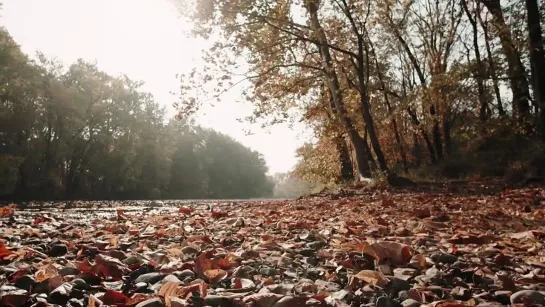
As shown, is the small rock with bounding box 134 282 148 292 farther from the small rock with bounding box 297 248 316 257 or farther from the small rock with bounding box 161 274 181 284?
the small rock with bounding box 297 248 316 257

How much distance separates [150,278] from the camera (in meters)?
2.26

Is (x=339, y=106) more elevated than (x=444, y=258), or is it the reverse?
(x=339, y=106)

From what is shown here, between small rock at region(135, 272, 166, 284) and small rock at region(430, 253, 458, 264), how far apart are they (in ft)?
5.77

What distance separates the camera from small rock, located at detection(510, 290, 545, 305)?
181cm

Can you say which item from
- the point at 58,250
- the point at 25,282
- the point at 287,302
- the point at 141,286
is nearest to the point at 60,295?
the point at 25,282

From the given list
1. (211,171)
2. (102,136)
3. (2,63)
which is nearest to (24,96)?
(2,63)

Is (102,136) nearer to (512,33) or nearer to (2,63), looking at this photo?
(2,63)

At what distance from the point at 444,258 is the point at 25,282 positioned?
249cm

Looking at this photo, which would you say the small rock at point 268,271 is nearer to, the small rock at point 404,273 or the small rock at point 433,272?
the small rock at point 404,273

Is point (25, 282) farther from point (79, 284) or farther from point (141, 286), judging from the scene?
point (141, 286)

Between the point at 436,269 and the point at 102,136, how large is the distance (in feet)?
167

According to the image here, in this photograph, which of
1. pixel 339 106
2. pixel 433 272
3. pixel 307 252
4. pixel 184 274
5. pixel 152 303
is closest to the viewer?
pixel 152 303

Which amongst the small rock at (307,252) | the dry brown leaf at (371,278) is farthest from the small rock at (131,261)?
the dry brown leaf at (371,278)

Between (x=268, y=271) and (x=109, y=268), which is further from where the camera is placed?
(x=268, y=271)
